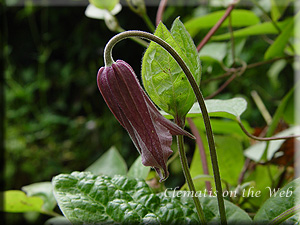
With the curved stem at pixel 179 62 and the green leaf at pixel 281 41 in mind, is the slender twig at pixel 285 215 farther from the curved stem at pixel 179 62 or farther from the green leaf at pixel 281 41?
the green leaf at pixel 281 41

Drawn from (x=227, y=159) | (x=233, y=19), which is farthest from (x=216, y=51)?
(x=227, y=159)

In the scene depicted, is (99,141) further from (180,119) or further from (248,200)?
(180,119)

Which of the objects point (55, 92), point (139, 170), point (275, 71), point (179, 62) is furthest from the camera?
point (55, 92)

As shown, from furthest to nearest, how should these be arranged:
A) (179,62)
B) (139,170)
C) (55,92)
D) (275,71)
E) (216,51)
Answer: (55,92)
(275,71)
(216,51)
(139,170)
(179,62)

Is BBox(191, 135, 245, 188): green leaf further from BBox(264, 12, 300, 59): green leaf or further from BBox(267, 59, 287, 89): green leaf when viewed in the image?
BBox(267, 59, 287, 89): green leaf

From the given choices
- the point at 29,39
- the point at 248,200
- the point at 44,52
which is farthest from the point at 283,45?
the point at 29,39

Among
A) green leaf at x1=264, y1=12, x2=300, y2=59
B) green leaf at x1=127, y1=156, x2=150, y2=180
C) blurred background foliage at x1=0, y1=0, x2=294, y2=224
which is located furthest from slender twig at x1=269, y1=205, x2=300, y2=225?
blurred background foliage at x1=0, y1=0, x2=294, y2=224

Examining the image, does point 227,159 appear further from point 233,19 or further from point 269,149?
point 233,19
